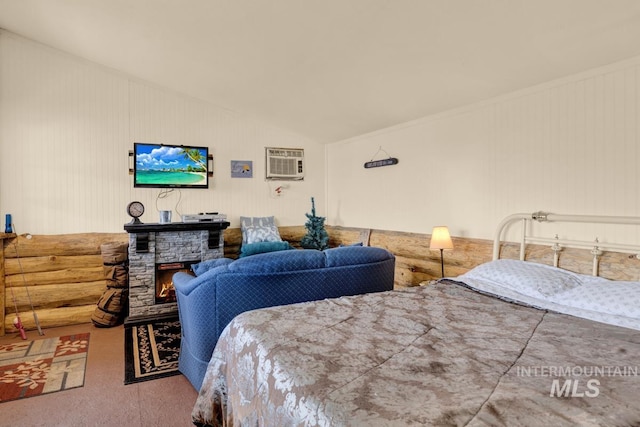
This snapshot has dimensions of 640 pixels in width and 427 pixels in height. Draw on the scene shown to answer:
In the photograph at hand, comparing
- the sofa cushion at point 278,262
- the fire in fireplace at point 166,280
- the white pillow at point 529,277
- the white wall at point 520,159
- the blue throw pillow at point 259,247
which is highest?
the white wall at point 520,159

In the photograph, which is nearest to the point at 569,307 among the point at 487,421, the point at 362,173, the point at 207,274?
the point at 487,421

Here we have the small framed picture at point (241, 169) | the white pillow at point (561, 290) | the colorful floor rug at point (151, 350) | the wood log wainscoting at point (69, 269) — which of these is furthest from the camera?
the small framed picture at point (241, 169)

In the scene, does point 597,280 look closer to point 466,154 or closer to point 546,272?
point 546,272

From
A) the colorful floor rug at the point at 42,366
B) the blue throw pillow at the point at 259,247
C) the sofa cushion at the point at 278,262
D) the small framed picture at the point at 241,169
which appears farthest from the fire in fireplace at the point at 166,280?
the sofa cushion at the point at 278,262

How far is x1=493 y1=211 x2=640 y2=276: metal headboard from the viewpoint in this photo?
248 cm

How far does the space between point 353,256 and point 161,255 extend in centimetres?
276

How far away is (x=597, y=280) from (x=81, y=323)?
5.07m

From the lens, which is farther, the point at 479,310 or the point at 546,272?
the point at 546,272

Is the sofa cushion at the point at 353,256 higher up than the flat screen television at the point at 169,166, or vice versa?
the flat screen television at the point at 169,166

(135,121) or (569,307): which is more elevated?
(135,121)

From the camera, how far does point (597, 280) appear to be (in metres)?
2.41

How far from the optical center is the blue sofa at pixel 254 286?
2268 mm

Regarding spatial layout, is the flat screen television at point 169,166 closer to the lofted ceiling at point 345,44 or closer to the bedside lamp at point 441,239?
the lofted ceiling at point 345,44

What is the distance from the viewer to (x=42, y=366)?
2.95 metres
